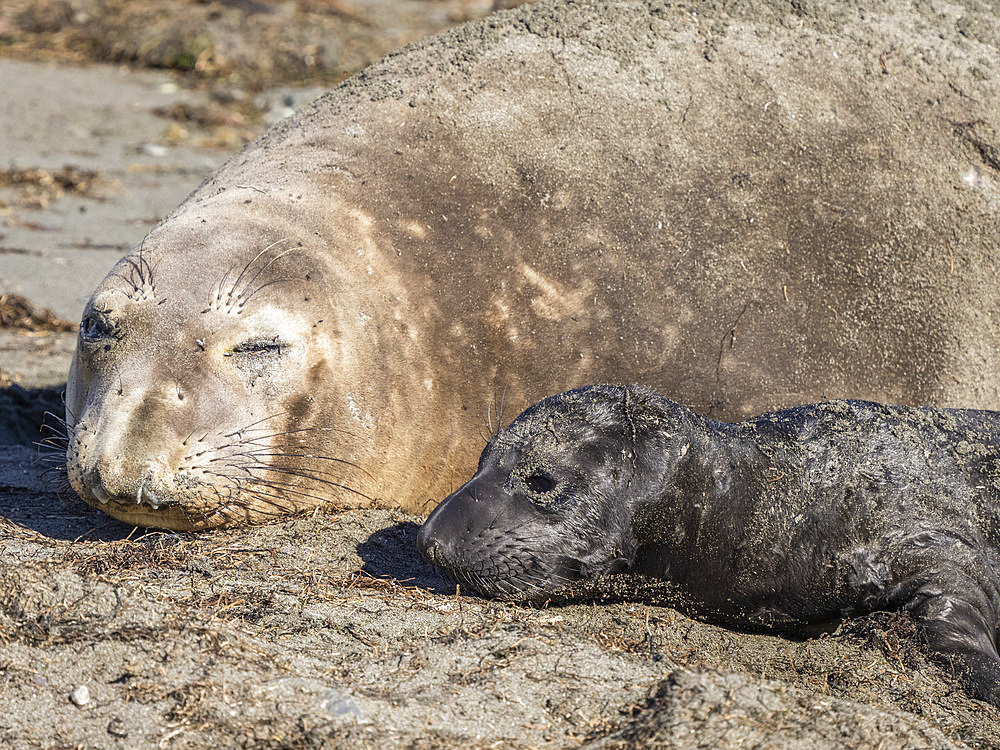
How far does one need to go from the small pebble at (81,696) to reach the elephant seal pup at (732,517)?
1006 mm

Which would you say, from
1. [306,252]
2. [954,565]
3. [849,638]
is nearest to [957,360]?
[954,565]

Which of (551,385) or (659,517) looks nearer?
(659,517)

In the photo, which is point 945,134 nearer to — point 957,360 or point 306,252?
point 957,360

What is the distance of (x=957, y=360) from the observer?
4484mm

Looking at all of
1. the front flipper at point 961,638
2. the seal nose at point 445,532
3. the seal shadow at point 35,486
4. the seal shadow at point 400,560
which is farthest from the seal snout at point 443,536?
the front flipper at point 961,638

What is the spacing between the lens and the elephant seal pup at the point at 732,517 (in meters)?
3.25

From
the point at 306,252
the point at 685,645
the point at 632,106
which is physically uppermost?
the point at 632,106

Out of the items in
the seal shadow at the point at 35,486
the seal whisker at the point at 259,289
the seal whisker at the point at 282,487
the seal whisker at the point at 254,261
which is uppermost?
the seal whisker at the point at 254,261

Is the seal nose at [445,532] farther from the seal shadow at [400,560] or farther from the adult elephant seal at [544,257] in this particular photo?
the adult elephant seal at [544,257]

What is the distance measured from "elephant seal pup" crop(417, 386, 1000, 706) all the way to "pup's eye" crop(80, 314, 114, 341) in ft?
4.16

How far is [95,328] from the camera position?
3818mm

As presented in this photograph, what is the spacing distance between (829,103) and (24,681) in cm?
354

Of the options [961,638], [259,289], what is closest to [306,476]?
[259,289]

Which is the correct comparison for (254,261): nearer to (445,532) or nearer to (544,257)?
(544,257)
